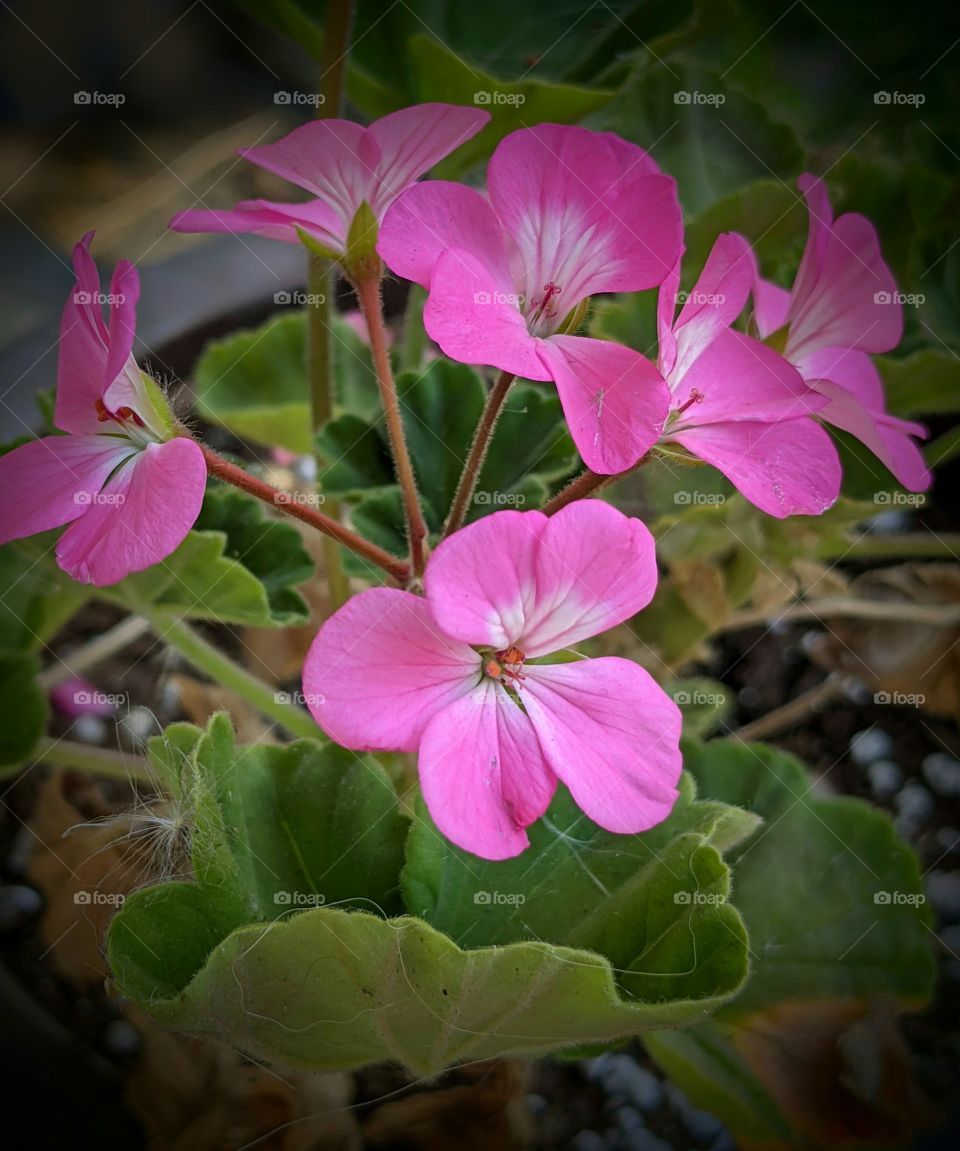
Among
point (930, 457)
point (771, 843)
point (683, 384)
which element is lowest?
point (771, 843)

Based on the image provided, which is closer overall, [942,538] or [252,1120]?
[252,1120]

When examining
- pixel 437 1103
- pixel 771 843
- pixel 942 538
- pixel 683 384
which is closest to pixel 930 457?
pixel 942 538

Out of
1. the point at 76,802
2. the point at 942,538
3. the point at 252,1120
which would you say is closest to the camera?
the point at 252,1120

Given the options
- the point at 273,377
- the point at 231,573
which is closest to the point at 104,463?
the point at 231,573

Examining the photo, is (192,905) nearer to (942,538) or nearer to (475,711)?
(475,711)

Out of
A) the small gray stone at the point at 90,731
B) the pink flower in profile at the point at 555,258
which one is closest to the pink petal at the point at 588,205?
the pink flower in profile at the point at 555,258

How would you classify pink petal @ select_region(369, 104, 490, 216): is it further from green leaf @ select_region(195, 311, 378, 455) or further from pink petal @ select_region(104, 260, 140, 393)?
green leaf @ select_region(195, 311, 378, 455)
